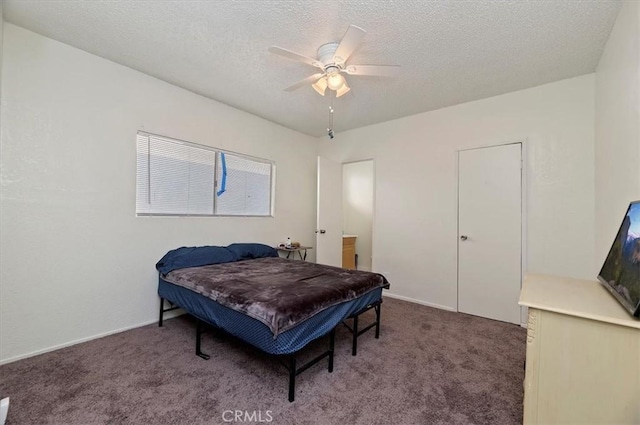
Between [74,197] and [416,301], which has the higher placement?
[74,197]

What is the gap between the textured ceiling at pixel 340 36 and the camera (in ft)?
6.26

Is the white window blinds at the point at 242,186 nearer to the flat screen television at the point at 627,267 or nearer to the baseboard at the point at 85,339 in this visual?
the baseboard at the point at 85,339

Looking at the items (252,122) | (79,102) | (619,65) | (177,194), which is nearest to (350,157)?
(252,122)

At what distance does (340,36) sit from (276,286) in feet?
6.81

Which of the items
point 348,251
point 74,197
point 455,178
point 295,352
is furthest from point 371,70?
point 348,251

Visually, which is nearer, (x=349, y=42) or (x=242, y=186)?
(x=349, y=42)

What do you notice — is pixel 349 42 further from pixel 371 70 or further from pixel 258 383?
pixel 258 383

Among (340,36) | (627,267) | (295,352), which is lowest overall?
(295,352)

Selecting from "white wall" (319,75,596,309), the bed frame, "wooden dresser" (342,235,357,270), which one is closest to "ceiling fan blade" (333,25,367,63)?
the bed frame

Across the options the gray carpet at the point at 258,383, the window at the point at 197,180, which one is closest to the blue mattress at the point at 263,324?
the gray carpet at the point at 258,383

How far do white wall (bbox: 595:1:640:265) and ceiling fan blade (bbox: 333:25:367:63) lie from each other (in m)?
1.64

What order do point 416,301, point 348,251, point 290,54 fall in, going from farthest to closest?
1. point 348,251
2. point 416,301
3. point 290,54

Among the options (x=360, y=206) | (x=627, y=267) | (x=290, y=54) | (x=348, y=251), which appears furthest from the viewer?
(x=360, y=206)

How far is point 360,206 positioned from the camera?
604cm
